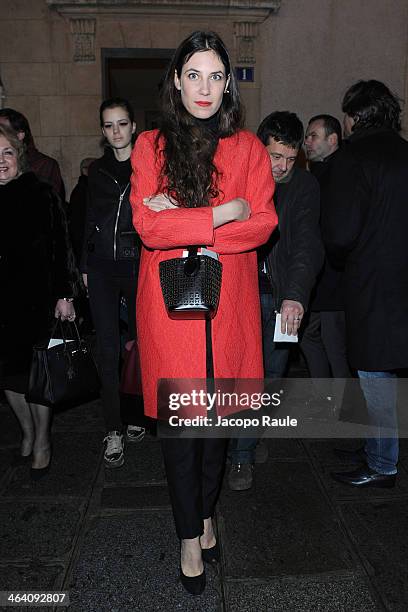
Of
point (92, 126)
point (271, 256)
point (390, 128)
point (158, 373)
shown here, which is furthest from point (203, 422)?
point (92, 126)

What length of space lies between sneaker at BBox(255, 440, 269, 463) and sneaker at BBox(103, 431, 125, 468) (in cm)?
84

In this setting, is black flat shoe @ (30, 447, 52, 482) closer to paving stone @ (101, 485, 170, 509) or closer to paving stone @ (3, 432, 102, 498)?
paving stone @ (3, 432, 102, 498)

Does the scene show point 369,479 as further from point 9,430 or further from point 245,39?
point 245,39

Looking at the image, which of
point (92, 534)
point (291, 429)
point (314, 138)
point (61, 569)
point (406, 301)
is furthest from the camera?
point (314, 138)

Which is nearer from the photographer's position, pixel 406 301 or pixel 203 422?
pixel 203 422

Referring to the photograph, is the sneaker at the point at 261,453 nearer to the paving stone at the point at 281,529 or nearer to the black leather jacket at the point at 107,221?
the paving stone at the point at 281,529

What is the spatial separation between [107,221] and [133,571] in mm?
1921

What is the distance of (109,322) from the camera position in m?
3.49

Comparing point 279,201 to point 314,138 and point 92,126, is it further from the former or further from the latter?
point 92,126

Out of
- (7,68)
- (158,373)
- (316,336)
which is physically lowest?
(316,336)

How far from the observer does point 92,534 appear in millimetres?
2752

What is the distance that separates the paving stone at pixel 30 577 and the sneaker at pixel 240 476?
108 cm

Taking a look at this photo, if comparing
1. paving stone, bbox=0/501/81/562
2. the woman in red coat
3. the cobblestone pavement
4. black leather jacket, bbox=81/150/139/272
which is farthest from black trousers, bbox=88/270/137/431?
the woman in red coat

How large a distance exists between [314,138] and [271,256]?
Answer: 71.8 inches
